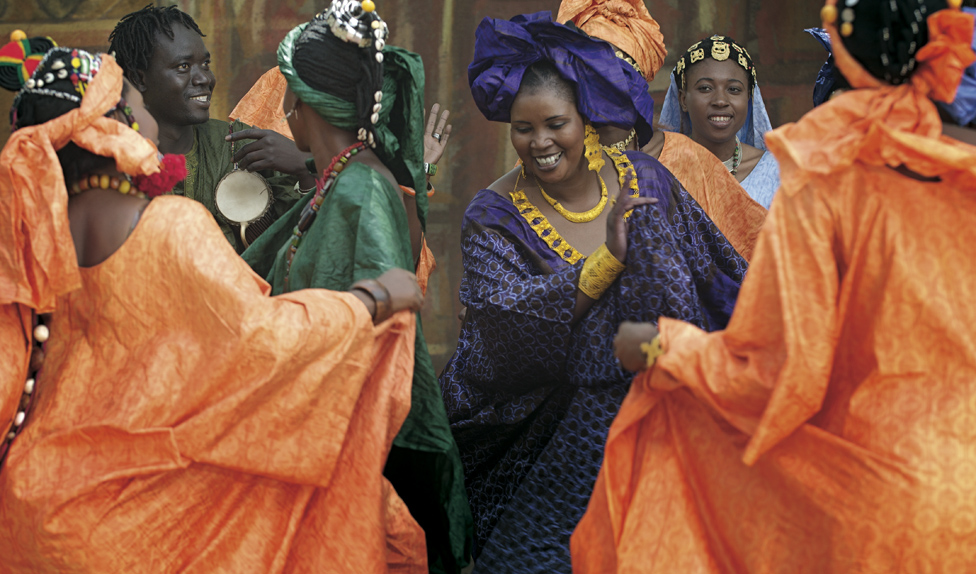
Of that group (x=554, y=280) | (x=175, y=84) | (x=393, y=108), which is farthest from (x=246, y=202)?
(x=554, y=280)

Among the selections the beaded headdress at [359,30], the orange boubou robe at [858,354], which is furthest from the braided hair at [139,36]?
the orange boubou robe at [858,354]

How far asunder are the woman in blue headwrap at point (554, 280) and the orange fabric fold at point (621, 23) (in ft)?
3.69

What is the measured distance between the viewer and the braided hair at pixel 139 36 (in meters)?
4.86

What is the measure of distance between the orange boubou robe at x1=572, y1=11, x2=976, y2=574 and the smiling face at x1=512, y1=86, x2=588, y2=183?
4.95 feet

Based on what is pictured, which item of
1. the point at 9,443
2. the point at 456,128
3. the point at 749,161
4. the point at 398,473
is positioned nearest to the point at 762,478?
the point at 398,473

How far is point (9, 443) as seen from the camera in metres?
2.81

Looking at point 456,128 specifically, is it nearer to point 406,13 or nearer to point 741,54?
point 406,13

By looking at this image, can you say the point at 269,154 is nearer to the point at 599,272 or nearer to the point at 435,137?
the point at 435,137

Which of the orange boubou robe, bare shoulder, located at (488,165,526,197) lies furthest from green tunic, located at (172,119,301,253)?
the orange boubou robe

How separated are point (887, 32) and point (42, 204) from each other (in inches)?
84.6

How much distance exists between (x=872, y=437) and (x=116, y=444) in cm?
193

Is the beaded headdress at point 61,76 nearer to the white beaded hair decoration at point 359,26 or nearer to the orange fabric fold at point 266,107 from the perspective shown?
the white beaded hair decoration at point 359,26

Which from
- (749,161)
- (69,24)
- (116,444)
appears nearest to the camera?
(116,444)

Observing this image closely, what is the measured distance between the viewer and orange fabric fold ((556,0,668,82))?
5301 millimetres
